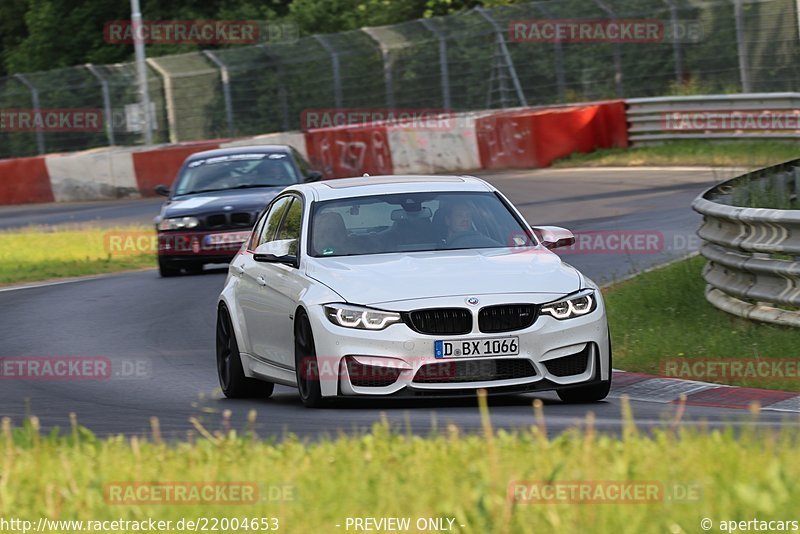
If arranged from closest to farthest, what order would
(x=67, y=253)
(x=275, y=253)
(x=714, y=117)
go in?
1. (x=275, y=253)
2. (x=67, y=253)
3. (x=714, y=117)

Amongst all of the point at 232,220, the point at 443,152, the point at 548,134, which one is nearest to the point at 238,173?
the point at 232,220

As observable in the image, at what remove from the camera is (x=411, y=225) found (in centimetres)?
1068

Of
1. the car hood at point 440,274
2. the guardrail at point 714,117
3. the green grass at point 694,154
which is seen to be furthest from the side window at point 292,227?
the guardrail at point 714,117

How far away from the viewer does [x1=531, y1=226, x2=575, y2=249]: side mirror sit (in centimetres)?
1079

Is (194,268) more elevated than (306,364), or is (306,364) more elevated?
(306,364)

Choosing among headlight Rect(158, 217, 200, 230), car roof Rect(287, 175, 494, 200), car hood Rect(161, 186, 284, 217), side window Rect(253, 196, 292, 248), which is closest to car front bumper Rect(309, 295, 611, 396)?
car roof Rect(287, 175, 494, 200)

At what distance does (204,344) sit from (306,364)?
15.6ft

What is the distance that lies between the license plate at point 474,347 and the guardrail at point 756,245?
261 centimetres

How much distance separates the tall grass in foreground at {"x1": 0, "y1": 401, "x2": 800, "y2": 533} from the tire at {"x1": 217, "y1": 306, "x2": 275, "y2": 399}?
4.04 meters

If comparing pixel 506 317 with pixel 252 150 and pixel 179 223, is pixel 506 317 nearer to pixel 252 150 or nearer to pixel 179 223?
pixel 179 223

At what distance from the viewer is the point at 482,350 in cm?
934

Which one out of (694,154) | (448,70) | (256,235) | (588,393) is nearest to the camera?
(588,393)

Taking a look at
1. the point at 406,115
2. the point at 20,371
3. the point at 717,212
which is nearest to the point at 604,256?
the point at 717,212

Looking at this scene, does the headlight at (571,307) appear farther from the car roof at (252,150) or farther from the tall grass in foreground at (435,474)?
A: the car roof at (252,150)
